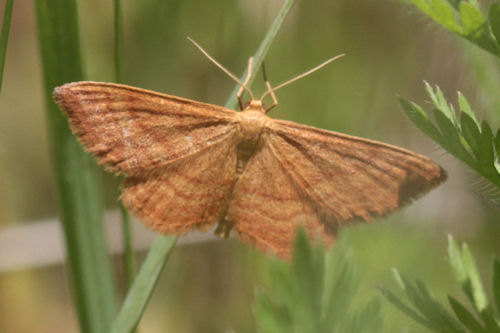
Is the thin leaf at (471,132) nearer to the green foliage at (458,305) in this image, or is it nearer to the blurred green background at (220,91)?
the green foliage at (458,305)

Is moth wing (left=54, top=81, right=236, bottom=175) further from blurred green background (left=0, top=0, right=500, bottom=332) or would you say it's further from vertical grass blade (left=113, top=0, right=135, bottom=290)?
blurred green background (left=0, top=0, right=500, bottom=332)

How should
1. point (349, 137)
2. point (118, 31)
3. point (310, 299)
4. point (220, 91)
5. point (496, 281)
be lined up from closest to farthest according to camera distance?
point (310, 299) → point (496, 281) → point (118, 31) → point (349, 137) → point (220, 91)

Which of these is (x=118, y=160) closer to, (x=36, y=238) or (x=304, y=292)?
(x=304, y=292)

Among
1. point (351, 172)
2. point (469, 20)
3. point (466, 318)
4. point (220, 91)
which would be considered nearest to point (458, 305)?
point (466, 318)

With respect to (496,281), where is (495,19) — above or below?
above

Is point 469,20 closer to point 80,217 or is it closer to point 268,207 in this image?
point 268,207

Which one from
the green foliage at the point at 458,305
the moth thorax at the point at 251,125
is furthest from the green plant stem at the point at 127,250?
the green foliage at the point at 458,305

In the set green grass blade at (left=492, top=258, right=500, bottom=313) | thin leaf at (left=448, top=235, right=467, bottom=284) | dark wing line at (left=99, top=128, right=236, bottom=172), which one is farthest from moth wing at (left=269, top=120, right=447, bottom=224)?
green grass blade at (left=492, top=258, right=500, bottom=313)

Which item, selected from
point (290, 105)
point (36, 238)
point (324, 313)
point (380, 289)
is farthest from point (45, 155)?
point (324, 313)
